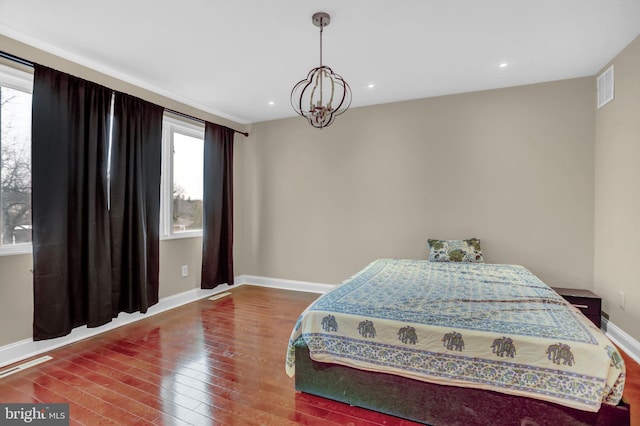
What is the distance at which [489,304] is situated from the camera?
6.66 feet

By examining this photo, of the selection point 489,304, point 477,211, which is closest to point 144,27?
point 489,304

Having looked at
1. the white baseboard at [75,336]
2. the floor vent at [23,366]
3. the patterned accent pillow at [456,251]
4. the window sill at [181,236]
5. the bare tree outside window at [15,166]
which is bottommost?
the floor vent at [23,366]

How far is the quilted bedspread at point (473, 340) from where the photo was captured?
1469 mm

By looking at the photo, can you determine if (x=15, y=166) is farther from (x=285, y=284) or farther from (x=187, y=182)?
(x=285, y=284)

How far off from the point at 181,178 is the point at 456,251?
360cm

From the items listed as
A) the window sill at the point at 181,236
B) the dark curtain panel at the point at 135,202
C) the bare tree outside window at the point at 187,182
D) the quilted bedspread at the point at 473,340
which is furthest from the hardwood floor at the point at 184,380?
the bare tree outside window at the point at 187,182

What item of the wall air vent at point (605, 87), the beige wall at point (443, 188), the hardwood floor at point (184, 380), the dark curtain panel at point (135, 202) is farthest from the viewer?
the dark curtain panel at point (135, 202)

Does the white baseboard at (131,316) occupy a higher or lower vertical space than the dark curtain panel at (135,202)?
lower

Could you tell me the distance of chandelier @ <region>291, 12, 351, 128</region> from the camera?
2.23 meters

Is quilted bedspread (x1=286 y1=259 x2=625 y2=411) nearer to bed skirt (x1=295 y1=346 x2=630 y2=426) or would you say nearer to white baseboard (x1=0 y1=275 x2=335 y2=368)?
bed skirt (x1=295 y1=346 x2=630 y2=426)

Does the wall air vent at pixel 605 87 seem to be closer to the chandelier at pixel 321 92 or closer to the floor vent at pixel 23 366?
the chandelier at pixel 321 92

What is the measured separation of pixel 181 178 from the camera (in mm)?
4145

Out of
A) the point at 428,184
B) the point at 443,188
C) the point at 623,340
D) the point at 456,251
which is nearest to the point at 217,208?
the point at 428,184

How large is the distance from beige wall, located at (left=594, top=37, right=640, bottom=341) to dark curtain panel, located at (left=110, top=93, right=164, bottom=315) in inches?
181
